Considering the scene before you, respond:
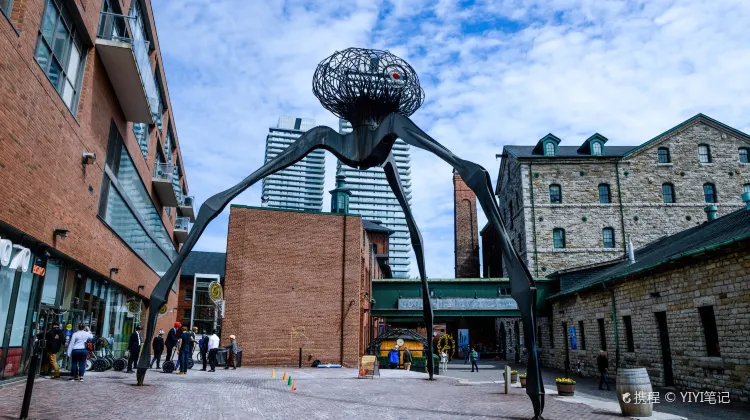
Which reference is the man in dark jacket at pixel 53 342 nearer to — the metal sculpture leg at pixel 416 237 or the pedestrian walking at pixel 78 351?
the pedestrian walking at pixel 78 351

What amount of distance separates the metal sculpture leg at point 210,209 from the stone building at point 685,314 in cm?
1016

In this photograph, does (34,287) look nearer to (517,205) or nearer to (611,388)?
(611,388)

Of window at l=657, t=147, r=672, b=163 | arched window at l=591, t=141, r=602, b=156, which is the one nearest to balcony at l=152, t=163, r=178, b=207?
arched window at l=591, t=141, r=602, b=156

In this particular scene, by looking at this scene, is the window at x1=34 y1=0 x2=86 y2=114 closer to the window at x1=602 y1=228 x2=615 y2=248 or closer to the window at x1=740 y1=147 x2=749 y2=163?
the window at x1=602 y1=228 x2=615 y2=248

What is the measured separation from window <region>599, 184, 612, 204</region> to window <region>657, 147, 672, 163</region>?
4037 mm

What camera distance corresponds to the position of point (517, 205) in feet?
124

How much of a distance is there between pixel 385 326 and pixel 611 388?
37938 mm

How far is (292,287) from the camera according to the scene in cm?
2523

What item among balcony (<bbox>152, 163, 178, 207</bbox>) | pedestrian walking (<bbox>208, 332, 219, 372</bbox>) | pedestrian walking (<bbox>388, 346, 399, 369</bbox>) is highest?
balcony (<bbox>152, 163, 178, 207</bbox>)

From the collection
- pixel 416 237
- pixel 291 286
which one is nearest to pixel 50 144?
pixel 416 237

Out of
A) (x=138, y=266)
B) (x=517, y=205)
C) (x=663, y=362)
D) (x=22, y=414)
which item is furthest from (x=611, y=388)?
(x=517, y=205)

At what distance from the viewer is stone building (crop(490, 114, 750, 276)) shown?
3484 centimetres

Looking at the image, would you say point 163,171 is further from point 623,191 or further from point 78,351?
point 623,191

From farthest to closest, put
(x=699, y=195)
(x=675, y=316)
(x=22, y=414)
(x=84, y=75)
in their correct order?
(x=699, y=195)
(x=675, y=316)
(x=84, y=75)
(x=22, y=414)
